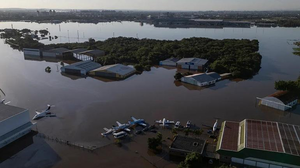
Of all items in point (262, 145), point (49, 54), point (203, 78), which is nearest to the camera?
point (262, 145)

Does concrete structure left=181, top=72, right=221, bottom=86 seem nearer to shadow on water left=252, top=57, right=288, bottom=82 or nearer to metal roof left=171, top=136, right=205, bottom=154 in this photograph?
shadow on water left=252, top=57, right=288, bottom=82

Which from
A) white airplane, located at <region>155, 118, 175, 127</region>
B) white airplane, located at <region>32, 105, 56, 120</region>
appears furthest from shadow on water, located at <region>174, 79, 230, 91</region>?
white airplane, located at <region>32, 105, 56, 120</region>

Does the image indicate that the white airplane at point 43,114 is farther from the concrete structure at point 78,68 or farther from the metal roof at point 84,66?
the metal roof at point 84,66

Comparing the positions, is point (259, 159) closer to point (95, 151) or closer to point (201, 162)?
point (201, 162)

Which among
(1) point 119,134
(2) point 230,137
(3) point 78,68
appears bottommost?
(1) point 119,134

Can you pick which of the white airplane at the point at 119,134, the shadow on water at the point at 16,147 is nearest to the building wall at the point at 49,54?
the shadow on water at the point at 16,147

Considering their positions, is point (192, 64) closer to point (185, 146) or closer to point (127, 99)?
point (127, 99)

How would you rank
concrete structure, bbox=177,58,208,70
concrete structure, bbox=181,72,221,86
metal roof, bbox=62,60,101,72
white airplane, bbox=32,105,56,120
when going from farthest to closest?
concrete structure, bbox=177,58,208,70 < metal roof, bbox=62,60,101,72 < concrete structure, bbox=181,72,221,86 < white airplane, bbox=32,105,56,120

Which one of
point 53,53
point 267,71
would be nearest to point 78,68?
point 53,53
